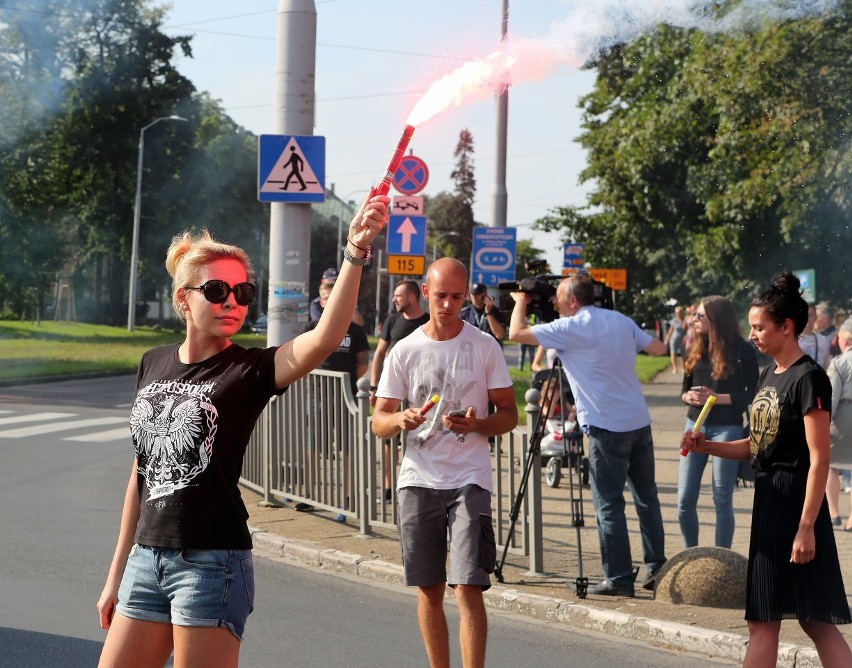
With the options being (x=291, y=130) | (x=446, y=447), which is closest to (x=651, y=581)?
(x=446, y=447)

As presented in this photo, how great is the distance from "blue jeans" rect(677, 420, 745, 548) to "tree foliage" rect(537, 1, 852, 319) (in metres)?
7.91

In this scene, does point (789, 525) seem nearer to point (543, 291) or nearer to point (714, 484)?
point (543, 291)

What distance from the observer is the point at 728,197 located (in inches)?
1087

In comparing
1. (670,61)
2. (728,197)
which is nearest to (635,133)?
(670,61)

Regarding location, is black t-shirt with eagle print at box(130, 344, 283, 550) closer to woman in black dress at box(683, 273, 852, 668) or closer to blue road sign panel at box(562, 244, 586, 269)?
woman in black dress at box(683, 273, 852, 668)

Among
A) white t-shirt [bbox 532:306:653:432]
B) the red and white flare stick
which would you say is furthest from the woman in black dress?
white t-shirt [bbox 532:306:653:432]

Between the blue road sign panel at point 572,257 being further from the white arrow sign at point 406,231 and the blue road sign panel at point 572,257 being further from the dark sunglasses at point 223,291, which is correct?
the dark sunglasses at point 223,291

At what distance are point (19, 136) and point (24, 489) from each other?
25561 millimetres

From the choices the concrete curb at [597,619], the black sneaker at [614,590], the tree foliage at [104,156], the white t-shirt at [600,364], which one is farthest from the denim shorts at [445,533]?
the tree foliage at [104,156]

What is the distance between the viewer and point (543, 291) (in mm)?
7770

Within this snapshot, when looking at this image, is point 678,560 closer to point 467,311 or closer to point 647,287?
point 467,311

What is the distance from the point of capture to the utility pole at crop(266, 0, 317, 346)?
10.6 meters

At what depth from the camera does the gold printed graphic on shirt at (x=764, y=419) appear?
5012 millimetres

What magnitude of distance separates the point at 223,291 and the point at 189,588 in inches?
33.5
